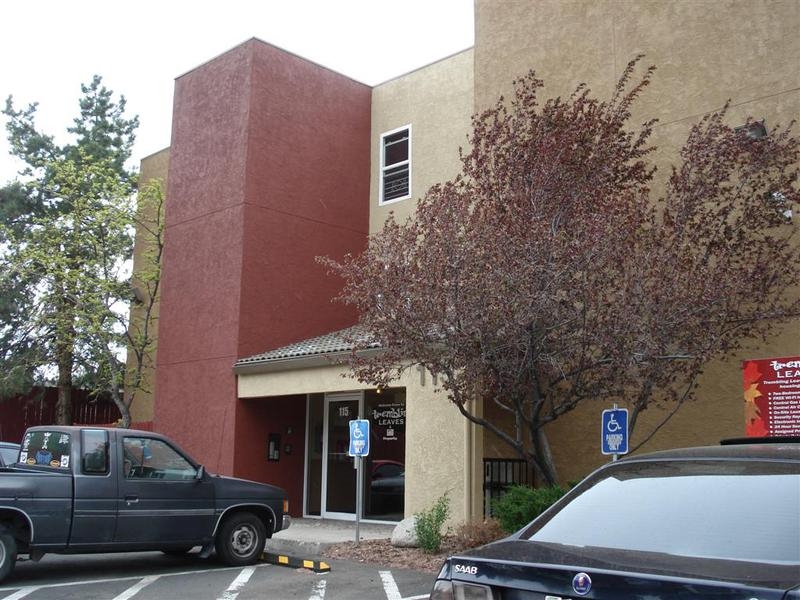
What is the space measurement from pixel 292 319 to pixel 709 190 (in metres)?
9.23

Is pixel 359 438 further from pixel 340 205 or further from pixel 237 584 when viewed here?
pixel 340 205

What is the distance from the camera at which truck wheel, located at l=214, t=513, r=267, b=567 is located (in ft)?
35.0

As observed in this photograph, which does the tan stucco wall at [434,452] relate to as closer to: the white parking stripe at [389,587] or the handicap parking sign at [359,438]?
the handicap parking sign at [359,438]

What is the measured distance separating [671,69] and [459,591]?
37.0 ft

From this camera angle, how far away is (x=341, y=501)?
16.3 metres

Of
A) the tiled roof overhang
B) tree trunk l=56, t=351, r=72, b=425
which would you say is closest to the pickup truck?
the tiled roof overhang

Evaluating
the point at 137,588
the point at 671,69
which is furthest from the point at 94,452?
the point at 671,69

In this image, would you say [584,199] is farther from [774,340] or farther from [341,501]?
[341,501]

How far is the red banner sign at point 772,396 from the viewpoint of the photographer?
31.9 ft

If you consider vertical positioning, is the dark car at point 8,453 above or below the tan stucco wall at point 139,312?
below

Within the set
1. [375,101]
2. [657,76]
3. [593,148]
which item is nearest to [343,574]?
[593,148]

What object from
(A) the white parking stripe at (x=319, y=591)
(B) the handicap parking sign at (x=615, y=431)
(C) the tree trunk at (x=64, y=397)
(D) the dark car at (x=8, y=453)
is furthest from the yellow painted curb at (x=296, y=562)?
(C) the tree trunk at (x=64, y=397)

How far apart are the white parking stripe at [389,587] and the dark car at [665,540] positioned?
5003 mm

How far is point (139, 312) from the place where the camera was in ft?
73.7
